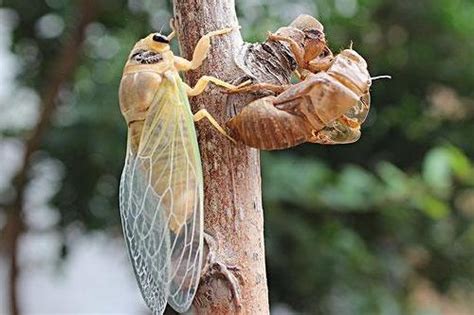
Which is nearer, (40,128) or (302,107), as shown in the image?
(302,107)

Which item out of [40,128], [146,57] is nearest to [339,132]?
[146,57]

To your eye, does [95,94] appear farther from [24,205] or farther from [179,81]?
[179,81]

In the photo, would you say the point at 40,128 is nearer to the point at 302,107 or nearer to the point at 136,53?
the point at 136,53

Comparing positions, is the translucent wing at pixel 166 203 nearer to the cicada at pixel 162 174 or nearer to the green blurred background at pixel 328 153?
the cicada at pixel 162 174

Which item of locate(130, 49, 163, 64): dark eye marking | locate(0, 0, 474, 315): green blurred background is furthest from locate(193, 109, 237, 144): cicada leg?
locate(0, 0, 474, 315): green blurred background

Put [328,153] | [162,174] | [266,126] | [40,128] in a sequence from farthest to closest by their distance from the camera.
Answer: [328,153], [40,128], [162,174], [266,126]

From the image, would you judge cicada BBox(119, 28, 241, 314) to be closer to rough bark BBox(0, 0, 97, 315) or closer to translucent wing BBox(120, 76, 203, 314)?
translucent wing BBox(120, 76, 203, 314)

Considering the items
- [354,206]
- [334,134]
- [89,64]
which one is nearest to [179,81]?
[334,134]
